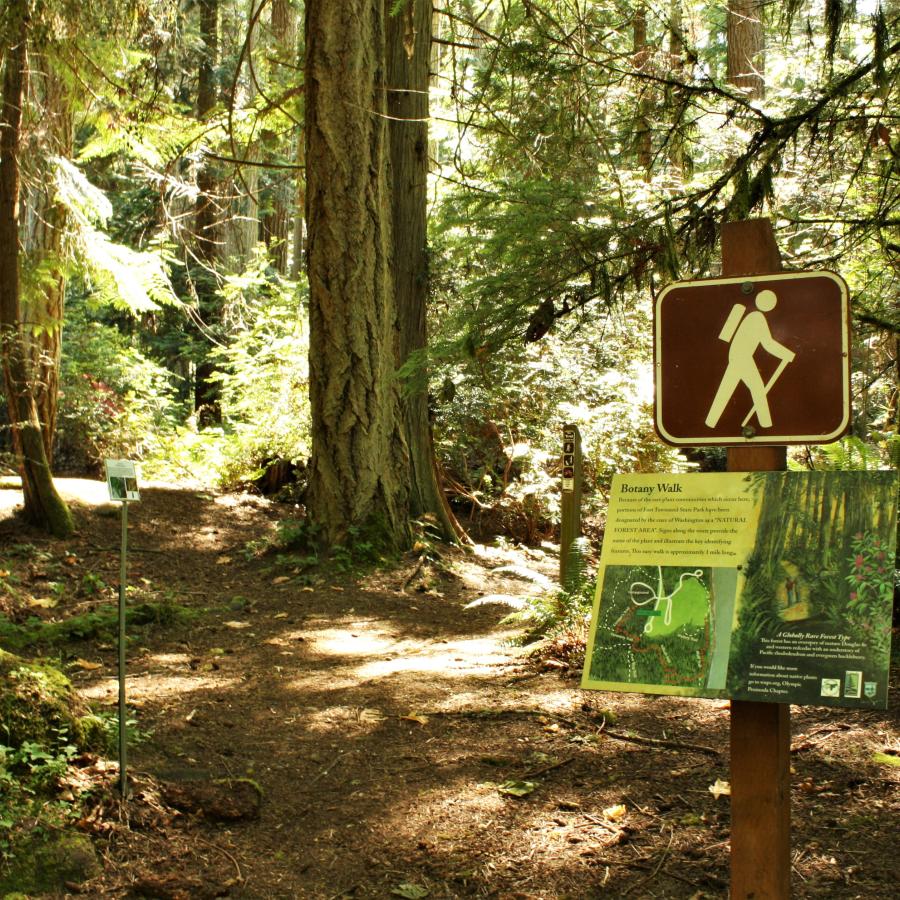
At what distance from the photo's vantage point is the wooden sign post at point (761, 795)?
255 cm

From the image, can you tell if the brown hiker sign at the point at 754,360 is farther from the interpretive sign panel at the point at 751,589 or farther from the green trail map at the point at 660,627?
the green trail map at the point at 660,627

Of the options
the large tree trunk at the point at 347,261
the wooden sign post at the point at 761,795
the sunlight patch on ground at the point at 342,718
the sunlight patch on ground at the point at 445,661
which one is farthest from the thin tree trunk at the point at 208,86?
the wooden sign post at the point at 761,795

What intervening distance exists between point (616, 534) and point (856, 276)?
4443 mm

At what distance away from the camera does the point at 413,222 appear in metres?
11.6

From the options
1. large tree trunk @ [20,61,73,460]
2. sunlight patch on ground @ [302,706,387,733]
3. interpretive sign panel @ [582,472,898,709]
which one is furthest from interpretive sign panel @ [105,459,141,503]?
large tree trunk @ [20,61,73,460]

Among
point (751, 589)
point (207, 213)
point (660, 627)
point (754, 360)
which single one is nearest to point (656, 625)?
point (660, 627)

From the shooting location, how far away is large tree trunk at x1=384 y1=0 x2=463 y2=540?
11438mm

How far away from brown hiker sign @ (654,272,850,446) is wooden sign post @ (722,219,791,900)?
114mm

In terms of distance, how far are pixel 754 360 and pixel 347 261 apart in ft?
24.9

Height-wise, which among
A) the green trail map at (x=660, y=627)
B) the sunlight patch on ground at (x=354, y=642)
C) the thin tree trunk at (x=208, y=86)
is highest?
the thin tree trunk at (x=208, y=86)

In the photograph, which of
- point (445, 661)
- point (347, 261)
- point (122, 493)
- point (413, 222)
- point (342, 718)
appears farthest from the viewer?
point (413, 222)

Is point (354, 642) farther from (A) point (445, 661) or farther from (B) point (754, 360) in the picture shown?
(B) point (754, 360)

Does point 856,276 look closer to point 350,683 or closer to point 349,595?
point 350,683

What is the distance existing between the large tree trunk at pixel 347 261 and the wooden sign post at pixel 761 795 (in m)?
7.56
